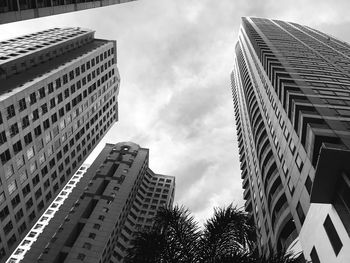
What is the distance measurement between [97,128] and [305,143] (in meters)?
49.5

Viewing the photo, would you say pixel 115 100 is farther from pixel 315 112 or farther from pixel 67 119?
pixel 315 112

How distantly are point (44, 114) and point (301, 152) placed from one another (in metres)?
35.6

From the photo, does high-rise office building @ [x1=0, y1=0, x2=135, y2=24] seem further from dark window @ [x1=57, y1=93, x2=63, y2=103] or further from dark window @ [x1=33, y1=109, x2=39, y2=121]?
dark window @ [x1=57, y1=93, x2=63, y2=103]

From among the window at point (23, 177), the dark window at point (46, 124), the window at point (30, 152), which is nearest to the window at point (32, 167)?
the window at point (30, 152)

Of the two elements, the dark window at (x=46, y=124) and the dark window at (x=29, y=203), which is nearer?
the dark window at (x=29, y=203)

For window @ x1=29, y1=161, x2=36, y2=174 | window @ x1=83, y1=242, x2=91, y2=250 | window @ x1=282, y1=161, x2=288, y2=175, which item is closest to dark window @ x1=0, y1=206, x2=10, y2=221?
window @ x1=29, y1=161, x2=36, y2=174

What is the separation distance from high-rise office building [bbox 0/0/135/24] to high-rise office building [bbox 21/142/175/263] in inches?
1072

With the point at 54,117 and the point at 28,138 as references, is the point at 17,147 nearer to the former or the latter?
the point at 28,138

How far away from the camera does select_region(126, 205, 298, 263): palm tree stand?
34.5 feet

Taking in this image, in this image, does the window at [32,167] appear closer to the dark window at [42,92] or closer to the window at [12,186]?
the window at [12,186]

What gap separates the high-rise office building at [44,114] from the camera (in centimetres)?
4247

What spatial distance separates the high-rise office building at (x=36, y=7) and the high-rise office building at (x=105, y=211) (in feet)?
89.3

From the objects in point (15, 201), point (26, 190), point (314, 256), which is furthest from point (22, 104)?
point (314, 256)

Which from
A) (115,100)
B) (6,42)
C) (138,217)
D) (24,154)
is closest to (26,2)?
(24,154)
